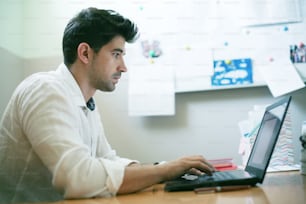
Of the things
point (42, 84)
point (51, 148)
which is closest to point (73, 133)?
point (51, 148)

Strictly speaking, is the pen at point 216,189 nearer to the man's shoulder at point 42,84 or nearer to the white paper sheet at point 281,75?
the man's shoulder at point 42,84

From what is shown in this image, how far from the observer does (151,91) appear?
1485 mm

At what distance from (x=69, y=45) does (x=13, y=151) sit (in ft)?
1.25

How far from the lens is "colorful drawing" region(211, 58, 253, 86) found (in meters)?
1.46

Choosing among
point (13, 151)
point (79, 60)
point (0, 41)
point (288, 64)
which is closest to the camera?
point (13, 151)

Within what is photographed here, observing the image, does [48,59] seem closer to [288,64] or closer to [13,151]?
[13,151]

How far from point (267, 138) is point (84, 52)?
62 centimetres

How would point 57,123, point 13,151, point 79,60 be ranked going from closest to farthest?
point 57,123 < point 13,151 < point 79,60

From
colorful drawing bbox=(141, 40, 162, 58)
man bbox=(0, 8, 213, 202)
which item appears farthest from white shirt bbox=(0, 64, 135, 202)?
colorful drawing bbox=(141, 40, 162, 58)

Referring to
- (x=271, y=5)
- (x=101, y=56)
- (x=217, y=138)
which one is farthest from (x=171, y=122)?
(x=271, y=5)

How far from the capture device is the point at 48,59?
144cm

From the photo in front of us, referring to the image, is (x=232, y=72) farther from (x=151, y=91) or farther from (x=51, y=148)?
(x=51, y=148)

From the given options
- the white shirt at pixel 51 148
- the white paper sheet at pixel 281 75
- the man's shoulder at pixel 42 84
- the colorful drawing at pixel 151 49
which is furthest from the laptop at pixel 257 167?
the colorful drawing at pixel 151 49

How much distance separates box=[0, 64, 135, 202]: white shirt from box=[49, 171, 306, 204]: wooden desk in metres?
0.05
